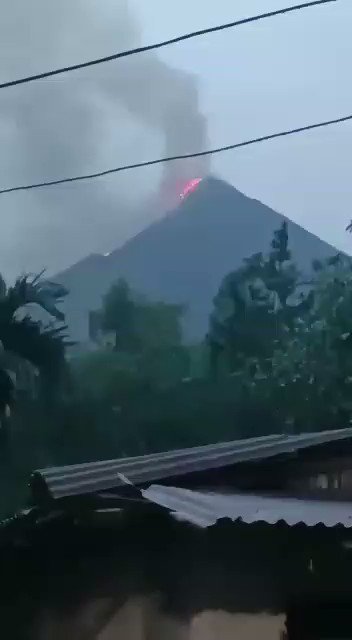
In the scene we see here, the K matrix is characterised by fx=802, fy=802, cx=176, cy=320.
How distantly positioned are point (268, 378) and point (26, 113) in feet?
7.56

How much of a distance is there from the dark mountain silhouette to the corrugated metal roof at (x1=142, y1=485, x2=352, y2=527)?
Result: 1113 millimetres

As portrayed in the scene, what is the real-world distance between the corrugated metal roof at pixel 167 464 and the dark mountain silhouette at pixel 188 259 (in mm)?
749

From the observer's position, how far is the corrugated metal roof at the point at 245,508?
140 inches

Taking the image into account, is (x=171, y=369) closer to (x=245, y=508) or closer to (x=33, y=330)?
(x=33, y=330)

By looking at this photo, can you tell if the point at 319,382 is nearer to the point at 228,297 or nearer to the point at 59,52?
the point at 228,297

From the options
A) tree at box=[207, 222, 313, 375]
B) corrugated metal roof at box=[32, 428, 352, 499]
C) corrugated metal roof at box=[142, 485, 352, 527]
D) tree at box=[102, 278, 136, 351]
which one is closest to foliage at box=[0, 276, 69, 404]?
tree at box=[102, 278, 136, 351]

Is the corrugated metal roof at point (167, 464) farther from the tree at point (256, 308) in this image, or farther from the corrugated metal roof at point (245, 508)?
the tree at point (256, 308)

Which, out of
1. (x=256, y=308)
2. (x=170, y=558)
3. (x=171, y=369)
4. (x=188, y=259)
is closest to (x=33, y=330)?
(x=171, y=369)

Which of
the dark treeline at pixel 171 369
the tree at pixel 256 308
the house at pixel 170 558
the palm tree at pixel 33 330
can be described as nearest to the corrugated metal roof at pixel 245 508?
the house at pixel 170 558

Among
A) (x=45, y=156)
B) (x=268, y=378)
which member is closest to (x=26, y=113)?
(x=45, y=156)

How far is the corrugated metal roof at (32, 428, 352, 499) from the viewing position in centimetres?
408

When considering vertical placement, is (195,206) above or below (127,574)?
above

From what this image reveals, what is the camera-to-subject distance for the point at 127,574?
4055mm

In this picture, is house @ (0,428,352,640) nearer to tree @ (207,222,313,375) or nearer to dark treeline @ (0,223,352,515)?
dark treeline @ (0,223,352,515)
